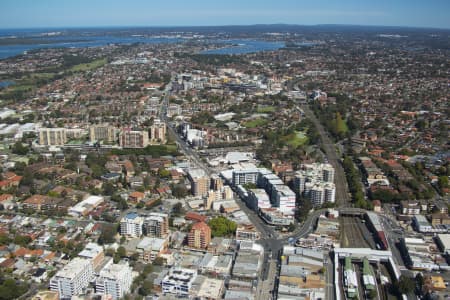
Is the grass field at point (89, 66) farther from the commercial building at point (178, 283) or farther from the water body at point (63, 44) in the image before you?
the commercial building at point (178, 283)

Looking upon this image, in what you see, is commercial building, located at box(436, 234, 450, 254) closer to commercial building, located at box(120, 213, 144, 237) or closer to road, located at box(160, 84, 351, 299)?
road, located at box(160, 84, 351, 299)

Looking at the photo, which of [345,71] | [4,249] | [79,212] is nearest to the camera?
[4,249]

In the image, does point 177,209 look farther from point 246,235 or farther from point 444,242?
point 444,242

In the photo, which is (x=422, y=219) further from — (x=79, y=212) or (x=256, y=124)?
(x=256, y=124)

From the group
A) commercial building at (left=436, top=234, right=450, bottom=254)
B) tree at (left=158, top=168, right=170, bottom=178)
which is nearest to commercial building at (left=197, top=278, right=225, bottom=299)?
commercial building at (left=436, top=234, right=450, bottom=254)

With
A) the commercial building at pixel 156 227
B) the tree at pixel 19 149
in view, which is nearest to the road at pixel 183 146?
the commercial building at pixel 156 227

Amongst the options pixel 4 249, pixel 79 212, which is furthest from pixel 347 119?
pixel 4 249

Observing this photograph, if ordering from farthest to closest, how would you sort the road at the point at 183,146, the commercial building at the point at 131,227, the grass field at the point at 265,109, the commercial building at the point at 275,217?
1. the grass field at the point at 265,109
2. the road at the point at 183,146
3. the commercial building at the point at 275,217
4. the commercial building at the point at 131,227

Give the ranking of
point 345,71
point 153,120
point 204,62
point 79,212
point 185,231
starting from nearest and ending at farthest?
point 185,231 < point 79,212 < point 153,120 < point 345,71 < point 204,62
